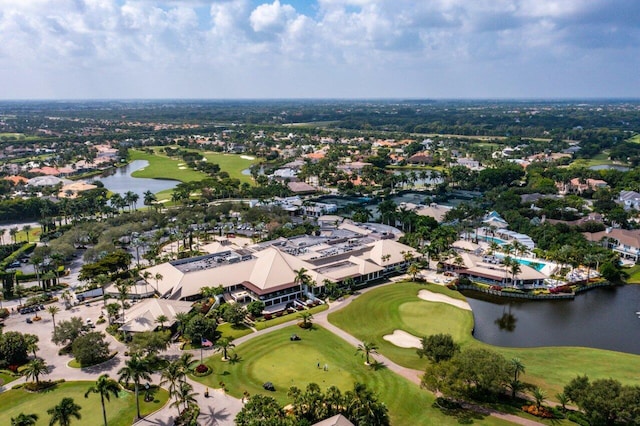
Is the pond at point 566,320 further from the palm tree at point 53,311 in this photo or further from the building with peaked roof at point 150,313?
the palm tree at point 53,311

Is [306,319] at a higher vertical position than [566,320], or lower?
higher

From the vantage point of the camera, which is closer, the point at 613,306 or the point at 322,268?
the point at 613,306

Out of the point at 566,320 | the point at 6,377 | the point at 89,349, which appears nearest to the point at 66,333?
the point at 89,349

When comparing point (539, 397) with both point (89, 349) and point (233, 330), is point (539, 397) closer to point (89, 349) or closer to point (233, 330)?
point (233, 330)

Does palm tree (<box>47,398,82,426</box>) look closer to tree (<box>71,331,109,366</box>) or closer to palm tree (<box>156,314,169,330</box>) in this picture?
tree (<box>71,331,109,366</box>)

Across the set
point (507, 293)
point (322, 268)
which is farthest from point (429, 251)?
point (322, 268)

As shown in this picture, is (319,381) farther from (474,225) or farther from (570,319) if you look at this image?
(474,225)
